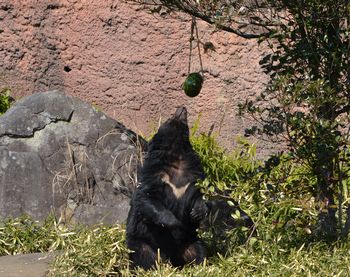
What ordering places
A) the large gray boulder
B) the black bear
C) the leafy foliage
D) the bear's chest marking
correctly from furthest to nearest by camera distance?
the leafy foliage
the large gray boulder
the bear's chest marking
the black bear

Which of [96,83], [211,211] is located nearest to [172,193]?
[211,211]

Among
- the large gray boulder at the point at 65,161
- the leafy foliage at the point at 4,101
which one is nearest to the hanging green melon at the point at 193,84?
the large gray boulder at the point at 65,161

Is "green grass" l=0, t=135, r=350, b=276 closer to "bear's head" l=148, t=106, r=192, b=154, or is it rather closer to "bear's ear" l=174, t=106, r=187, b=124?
"bear's head" l=148, t=106, r=192, b=154

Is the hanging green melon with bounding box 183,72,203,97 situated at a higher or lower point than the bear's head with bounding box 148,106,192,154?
higher

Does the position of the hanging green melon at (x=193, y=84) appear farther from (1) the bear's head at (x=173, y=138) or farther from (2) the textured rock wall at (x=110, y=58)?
(2) the textured rock wall at (x=110, y=58)

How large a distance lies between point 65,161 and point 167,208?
202cm

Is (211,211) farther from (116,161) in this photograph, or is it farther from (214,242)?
(116,161)

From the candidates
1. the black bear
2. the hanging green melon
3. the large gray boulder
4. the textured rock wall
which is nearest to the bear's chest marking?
the black bear

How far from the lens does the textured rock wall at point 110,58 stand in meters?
10.4

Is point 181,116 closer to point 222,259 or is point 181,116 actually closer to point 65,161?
point 222,259

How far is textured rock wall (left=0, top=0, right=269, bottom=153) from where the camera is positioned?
1038 cm

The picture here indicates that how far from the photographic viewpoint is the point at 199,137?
10094 millimetres

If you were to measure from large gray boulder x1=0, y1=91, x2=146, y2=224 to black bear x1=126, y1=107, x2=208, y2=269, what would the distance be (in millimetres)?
1563

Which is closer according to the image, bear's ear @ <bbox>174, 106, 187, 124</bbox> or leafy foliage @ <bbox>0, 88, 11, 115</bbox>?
bear's ear @ <bbox>174, 106, 187, 124</bbox>
